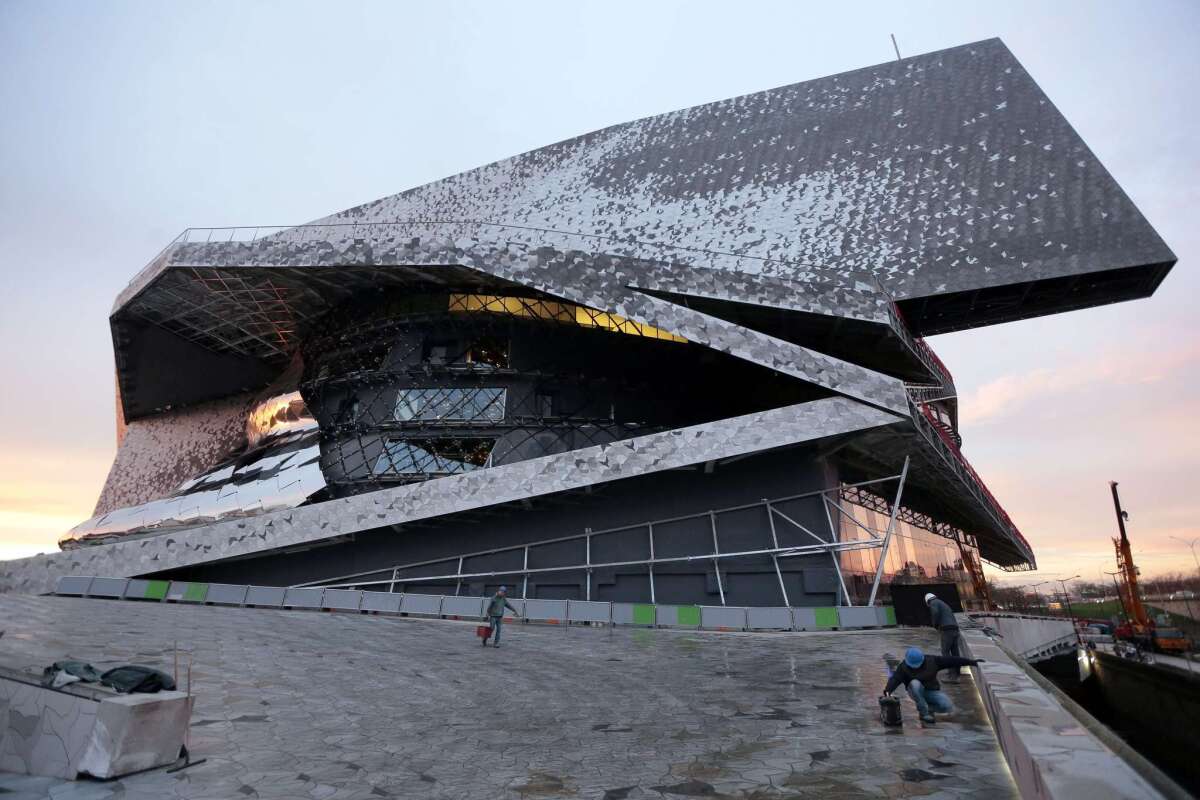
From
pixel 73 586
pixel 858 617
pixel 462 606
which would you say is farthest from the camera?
pixel 73 586

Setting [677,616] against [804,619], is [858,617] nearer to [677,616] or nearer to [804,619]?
[804,619]

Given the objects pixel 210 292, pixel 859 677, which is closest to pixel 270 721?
pixel 859 677

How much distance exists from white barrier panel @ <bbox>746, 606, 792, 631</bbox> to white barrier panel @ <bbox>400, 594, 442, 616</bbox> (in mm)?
8288

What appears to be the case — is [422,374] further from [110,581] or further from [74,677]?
[74,677]

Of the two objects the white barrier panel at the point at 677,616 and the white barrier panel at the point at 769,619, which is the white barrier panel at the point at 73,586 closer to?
the white barrier panel at the point at 677,616

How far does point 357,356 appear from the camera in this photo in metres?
26.4

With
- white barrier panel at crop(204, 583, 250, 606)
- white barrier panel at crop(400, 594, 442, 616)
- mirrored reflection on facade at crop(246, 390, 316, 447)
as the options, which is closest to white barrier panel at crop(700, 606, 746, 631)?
white barrier panel at crop(400, 594, 442, 616)

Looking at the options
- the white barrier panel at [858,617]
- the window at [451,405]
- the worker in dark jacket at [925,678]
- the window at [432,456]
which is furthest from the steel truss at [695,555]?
the worker in dark jacket at [925,678]

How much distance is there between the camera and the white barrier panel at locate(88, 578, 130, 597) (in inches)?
783

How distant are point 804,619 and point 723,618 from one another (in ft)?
6.69

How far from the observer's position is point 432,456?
23750 millimetres

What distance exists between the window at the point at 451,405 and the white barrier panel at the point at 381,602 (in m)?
6.98

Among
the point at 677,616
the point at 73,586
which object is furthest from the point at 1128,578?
the point at 73,586

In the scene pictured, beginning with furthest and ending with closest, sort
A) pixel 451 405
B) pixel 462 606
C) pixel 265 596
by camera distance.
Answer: pixel 451 405, pixel 265 596, pixel 462 606
